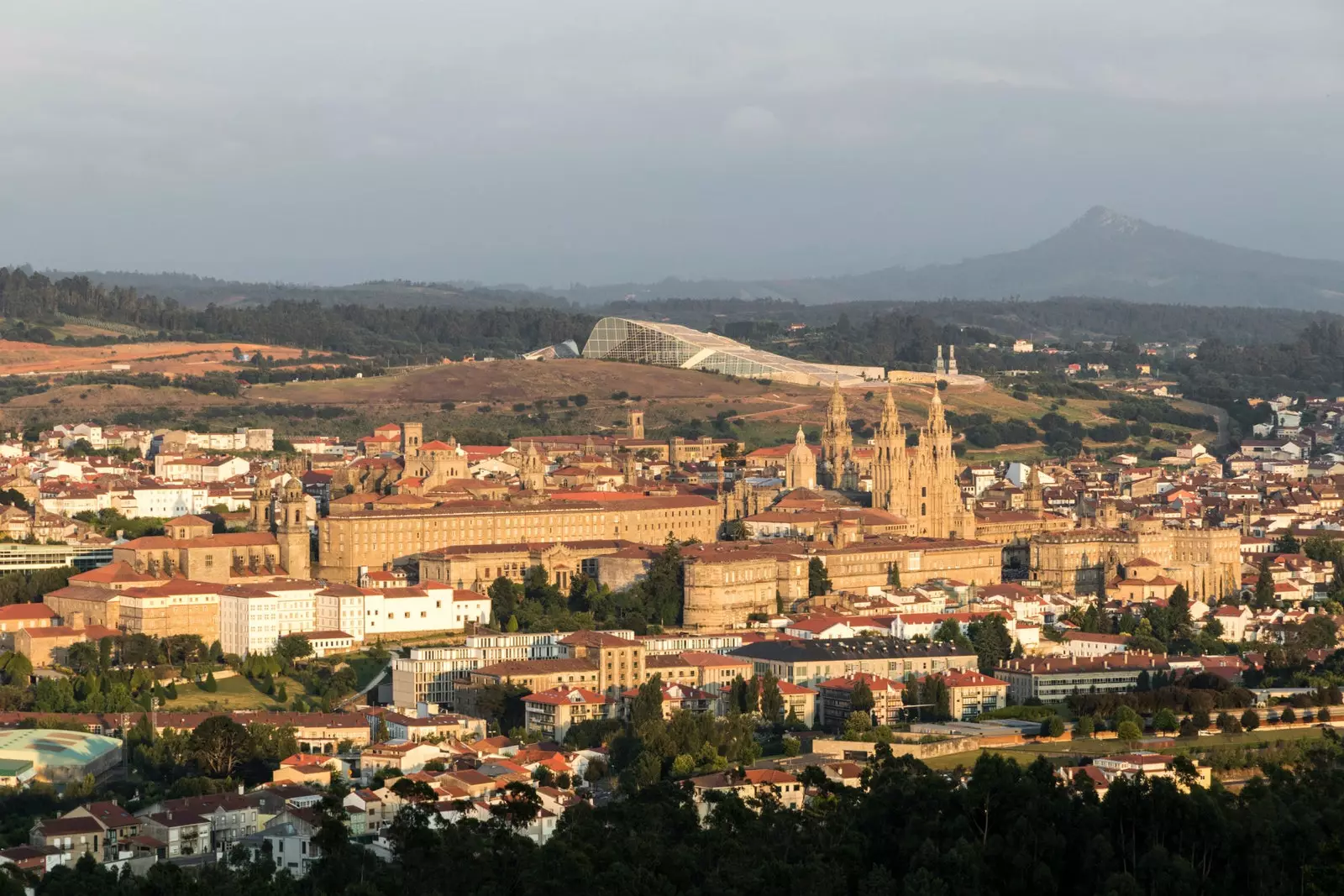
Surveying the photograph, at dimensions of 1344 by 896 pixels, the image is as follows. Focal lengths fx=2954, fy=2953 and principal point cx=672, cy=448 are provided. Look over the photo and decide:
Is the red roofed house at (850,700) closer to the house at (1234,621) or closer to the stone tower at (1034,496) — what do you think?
the house at (1234,621)

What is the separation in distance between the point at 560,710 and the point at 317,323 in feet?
346

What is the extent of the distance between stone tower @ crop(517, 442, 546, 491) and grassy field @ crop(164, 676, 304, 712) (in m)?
19.0

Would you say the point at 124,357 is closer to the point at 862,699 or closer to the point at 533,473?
the point at 533,473

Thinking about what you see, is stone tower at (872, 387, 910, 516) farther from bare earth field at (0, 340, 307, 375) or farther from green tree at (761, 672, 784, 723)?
bare earth field at (0, 340, 307, 375)

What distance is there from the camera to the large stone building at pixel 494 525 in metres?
71.0

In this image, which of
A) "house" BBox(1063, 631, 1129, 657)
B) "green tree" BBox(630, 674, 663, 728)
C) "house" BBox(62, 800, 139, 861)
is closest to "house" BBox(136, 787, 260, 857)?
"house" BBox(62, 800, 139, 861)

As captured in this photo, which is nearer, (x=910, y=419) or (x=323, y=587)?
(x=323, y=587)

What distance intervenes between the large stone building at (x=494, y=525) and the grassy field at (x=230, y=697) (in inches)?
368

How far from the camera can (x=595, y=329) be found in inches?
5315

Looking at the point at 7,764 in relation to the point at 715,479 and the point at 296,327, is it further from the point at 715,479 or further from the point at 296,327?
the point at 296,327

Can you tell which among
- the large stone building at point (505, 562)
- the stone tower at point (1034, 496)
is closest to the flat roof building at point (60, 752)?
the large stone building at point (505, 562)

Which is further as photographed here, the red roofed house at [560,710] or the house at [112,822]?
the red roofed house at [560,710]

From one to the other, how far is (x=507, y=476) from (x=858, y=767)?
1402 inches

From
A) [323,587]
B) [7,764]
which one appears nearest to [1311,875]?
[7,764]
